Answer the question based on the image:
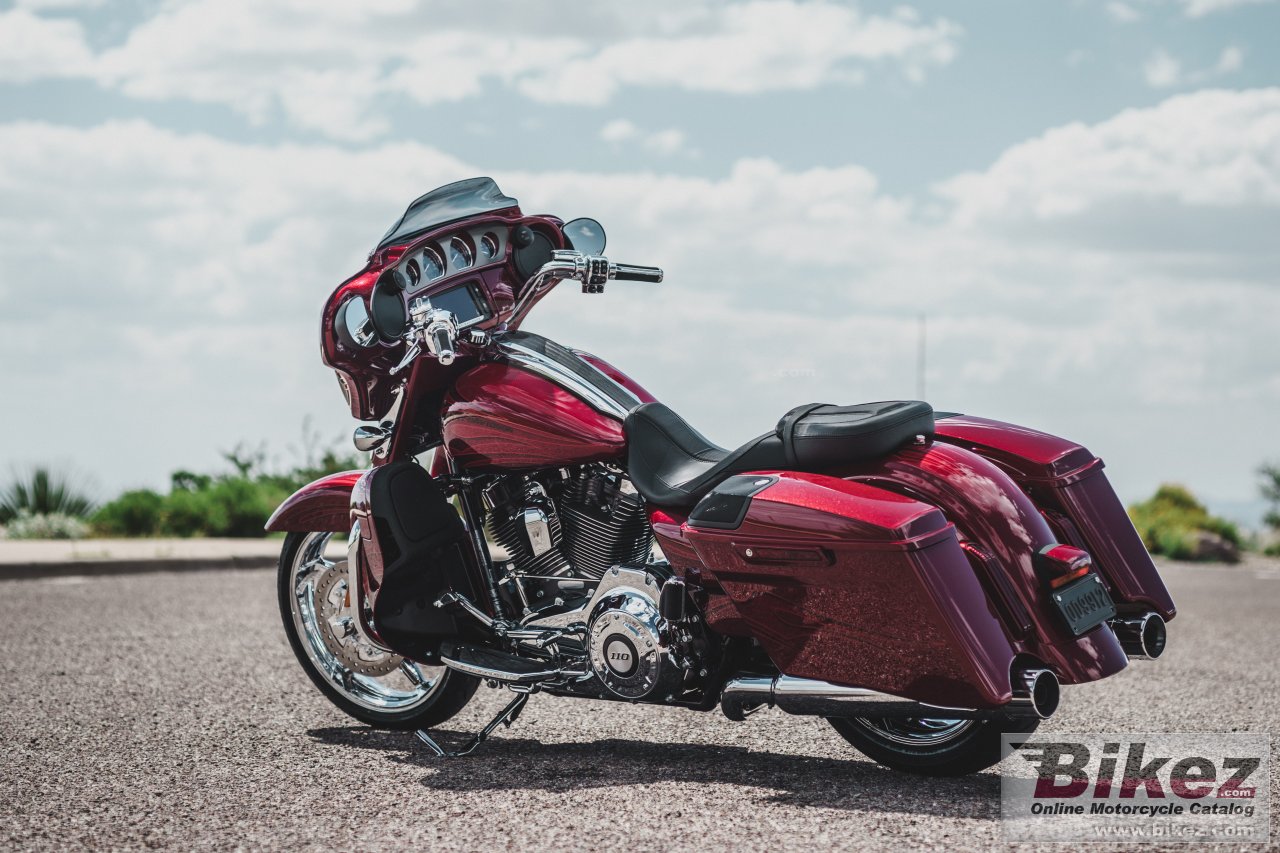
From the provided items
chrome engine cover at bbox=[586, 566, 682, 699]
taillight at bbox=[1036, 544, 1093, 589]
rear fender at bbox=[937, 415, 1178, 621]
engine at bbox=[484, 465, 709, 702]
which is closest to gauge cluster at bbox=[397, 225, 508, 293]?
engine at bbox=[484, 465, 709, 702]

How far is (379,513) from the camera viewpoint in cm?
520

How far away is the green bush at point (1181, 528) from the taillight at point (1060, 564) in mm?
14301

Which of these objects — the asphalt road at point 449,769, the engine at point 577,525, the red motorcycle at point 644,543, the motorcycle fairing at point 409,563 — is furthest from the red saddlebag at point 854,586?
the motorcycle fairing at point 409,563

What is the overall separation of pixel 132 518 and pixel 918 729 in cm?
1320

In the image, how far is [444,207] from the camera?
5.29 meters

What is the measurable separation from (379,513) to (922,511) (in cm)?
218

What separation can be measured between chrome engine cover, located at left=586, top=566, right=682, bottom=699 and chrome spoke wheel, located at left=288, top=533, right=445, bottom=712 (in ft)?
3.80

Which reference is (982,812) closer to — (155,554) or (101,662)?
(101,662)

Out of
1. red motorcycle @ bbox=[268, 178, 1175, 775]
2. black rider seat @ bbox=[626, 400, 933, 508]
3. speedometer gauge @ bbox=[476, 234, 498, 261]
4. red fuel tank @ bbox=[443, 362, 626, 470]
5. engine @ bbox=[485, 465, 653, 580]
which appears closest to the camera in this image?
red motorcycle @ bbox=[268, 178, 1175, 775]

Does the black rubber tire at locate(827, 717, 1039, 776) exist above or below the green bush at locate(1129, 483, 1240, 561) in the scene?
above

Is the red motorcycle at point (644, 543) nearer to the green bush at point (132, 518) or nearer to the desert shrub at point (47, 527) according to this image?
the green bush at point (132, 518)

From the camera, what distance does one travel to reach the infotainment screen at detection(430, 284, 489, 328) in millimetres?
5289

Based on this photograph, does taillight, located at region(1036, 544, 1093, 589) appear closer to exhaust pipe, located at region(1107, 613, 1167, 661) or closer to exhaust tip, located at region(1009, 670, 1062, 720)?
exhaust tip, located at region(1009, 670, 1062, 720)

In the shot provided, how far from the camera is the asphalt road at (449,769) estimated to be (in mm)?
3957
